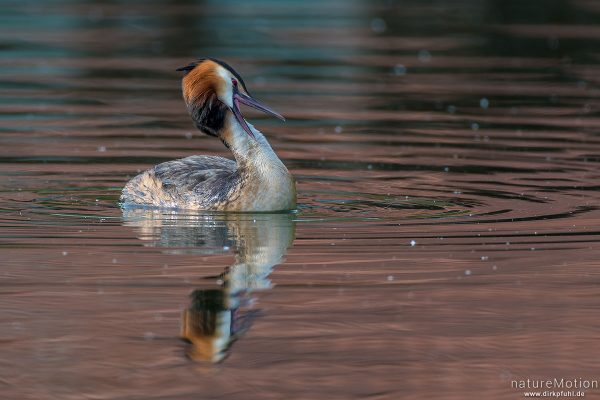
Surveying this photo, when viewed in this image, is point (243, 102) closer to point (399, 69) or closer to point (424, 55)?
point (399, 69)

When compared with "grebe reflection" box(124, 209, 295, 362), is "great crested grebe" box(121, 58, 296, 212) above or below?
above

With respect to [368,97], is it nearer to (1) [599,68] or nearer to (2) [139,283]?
(1) [599,68]

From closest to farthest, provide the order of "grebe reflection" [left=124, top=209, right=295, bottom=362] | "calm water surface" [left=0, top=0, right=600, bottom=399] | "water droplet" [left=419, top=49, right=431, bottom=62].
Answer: "calm water surface" [left=0, top=0, right=600, bottom=399]
"grebe reflection" [left=124, top=209, right=295, bottom=362]
"water droplet" [left=419, top=49, right=431, bottom=62]

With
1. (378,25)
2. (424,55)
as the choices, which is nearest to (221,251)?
(424,55)

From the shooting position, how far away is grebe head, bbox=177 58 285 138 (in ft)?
41.8

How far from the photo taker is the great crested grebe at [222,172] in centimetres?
1255

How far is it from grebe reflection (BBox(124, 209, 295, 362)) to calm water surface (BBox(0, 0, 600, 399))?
0.02 meters

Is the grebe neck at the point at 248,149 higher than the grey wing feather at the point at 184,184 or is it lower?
higher

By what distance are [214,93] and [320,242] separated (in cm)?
206

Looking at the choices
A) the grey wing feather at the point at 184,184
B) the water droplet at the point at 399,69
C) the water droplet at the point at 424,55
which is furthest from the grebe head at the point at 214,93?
the water droplet at the point at 424,55

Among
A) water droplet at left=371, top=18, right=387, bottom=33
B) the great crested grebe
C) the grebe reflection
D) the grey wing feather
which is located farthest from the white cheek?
water droplet at left=371, top=18, right=387, bottom=33

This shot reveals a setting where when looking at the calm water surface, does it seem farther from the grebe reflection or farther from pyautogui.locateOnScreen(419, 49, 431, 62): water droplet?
pyautogui.locateOnScreen(419, 49, 431, 62): water droplet

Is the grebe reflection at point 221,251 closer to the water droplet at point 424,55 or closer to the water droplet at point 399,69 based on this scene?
the water droplet at point 399,69

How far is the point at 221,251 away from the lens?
11.1m
